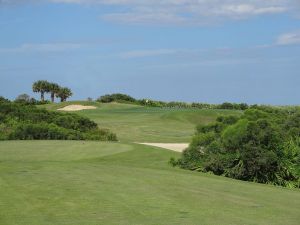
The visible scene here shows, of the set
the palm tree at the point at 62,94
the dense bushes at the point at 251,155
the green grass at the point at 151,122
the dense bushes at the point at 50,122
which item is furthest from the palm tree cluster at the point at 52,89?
the dense bushes at the point at 251,155

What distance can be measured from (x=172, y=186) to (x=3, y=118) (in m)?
25.8

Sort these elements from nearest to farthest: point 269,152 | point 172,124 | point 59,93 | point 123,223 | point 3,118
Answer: point 123,223, point 269,152, point 3,118, point 172,124, point 59,93

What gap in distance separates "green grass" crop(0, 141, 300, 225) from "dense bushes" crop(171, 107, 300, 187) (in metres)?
4.20

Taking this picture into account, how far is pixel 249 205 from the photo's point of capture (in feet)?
30.8

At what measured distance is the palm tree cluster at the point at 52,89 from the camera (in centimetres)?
7856

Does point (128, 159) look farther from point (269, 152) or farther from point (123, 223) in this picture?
point (123, 223)

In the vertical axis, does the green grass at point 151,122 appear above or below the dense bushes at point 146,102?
below

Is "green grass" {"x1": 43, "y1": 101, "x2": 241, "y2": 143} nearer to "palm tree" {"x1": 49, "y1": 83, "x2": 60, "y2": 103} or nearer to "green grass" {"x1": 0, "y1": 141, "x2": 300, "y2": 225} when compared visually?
"palm tree" {"x1": 49, "y1": 83, "x2": 60, "y2": 103}

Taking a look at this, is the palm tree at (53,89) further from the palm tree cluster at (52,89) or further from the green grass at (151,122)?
the green grass at (151,122)

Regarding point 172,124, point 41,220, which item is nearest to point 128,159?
point 41,220

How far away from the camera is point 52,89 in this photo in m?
79.8

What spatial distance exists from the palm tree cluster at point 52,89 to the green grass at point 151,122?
17247 millimetres

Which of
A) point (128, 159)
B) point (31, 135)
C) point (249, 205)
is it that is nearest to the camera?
point (249, 205)

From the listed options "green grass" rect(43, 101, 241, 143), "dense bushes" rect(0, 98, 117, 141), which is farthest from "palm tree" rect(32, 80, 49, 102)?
"dense bushes" rect(0, 98, 117, 141)
